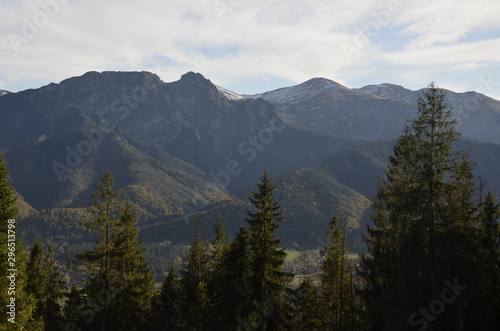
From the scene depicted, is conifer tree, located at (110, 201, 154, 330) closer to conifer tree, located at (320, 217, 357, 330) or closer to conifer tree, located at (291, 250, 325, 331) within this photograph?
conifer tree, located at (291, 250, 325, 331)

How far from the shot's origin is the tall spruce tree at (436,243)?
20.9m

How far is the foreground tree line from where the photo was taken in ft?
70.0

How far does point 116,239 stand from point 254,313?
1081cm

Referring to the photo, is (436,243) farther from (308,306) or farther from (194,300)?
(194,300)

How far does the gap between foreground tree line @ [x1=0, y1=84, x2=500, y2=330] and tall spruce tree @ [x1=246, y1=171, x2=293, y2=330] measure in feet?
0.23

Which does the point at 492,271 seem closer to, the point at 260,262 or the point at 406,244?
the point at 406,244

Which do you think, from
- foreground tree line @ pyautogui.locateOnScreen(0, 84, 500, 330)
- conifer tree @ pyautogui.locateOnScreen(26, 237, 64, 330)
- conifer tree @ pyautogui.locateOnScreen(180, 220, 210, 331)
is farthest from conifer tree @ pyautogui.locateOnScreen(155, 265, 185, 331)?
conifer tree @ pyautogui.locateOnScreen(26, 237, 64, 330)

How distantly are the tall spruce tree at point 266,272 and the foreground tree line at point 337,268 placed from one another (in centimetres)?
7

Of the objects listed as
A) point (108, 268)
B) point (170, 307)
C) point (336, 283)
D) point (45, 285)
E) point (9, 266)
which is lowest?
point (170, 307)

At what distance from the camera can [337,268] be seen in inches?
1353

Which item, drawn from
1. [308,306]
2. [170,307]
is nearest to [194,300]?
[170,307]

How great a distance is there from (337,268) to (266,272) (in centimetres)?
951

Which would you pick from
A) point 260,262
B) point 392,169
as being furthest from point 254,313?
point 392,169

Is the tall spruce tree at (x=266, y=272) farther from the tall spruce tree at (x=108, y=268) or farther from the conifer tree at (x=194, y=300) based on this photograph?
the tall spruce tree at (x=108, y=268)
